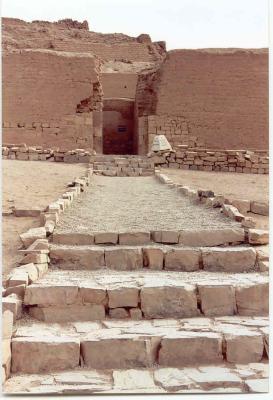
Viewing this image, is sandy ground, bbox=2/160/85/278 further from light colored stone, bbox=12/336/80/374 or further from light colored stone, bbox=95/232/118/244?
light colored stone, bbox=12/336/80/374

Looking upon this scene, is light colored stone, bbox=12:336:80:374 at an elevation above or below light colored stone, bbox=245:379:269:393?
above

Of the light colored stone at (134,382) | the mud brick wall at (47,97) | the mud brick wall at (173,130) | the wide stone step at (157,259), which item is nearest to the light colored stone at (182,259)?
the wide stone step at (157,259)

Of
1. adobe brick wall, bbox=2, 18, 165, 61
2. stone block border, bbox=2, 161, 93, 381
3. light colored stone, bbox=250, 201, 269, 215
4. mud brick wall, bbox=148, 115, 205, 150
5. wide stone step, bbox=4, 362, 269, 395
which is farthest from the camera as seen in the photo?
adobe brick wall, bbox=2, 18, 165, 61

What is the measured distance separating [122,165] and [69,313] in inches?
431

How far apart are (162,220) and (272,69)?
3039 mm

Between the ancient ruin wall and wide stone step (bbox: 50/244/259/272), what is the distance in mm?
14134

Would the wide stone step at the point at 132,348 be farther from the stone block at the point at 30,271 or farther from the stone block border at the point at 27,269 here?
the stone block at the point at 30,271

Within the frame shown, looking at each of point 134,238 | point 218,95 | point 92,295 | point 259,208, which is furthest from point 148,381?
point 218,95

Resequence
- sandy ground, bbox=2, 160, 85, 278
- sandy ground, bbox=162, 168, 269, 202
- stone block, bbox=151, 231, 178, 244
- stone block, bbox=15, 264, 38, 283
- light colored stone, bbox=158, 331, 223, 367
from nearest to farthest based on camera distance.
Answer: light colored stone, bbox=158, 331, 223, 367 → stone block, bbox=15, 264, 38, 283 → stone block, bbox=151, 231, 178, 244 → sandy ground, bbox=2, 160, 85, 278 → sandy ground, bbox=162, 168, 269, 202

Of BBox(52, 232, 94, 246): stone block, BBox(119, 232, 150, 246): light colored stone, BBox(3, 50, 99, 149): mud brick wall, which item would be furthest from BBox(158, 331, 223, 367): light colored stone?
BBox(3, 50, 99, 149): mud brick wall

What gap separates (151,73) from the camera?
20.4 m

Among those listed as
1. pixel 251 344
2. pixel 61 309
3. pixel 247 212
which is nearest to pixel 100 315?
pixel 61 309

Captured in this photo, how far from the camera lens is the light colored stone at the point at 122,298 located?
4.33 metres

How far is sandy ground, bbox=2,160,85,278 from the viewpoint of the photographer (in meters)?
5.98
